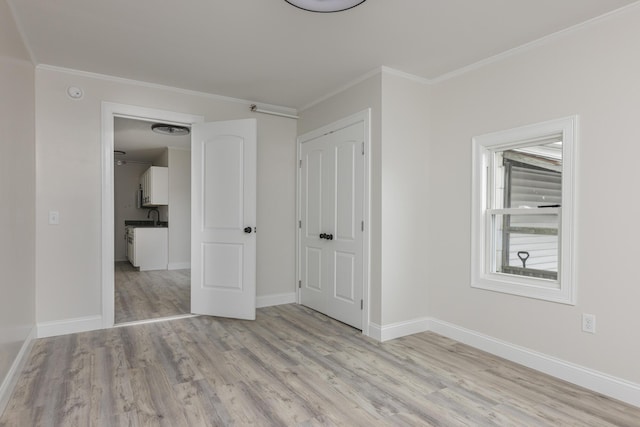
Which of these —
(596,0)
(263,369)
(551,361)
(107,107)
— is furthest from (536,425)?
(107,107)

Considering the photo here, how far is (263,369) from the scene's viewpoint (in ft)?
9.00

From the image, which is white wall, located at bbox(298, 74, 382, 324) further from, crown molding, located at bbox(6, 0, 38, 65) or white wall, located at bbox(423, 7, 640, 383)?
crown molding, located at bbox(6, 0, 38, 65)

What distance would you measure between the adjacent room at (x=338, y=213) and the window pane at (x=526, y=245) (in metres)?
0.02

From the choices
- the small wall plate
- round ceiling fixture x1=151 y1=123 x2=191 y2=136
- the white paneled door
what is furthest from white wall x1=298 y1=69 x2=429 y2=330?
round ceiling fixture x1=151 y1=123 x2=191 y2=136

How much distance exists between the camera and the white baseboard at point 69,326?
11.0ft

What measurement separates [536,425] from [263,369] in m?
1.79

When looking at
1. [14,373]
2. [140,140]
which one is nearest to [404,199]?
[14,373]

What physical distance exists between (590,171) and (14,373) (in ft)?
13.7

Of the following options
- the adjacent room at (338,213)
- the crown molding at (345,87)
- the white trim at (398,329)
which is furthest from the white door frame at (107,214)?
the white trim at (398,329)

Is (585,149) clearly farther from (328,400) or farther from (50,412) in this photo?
(50,412)

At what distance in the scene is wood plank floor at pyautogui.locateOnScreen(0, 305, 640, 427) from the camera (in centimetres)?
209

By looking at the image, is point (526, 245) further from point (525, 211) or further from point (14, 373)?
point (14, 373)

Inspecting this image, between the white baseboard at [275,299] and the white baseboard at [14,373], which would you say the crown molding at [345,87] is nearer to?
the white baseboard at [275,299]

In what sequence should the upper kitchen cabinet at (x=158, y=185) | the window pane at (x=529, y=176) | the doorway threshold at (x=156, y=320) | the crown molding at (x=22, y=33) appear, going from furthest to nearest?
the upper kitchen cabinet at (x=158, y=185) → the doorway threshold at (x=156, y=320) → the window pane at (x=529, y=176) → the crown molding at (x=22, y=33)
